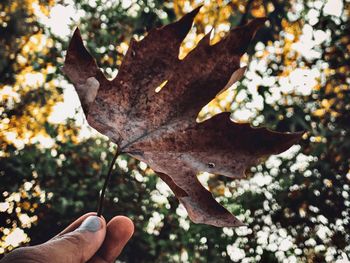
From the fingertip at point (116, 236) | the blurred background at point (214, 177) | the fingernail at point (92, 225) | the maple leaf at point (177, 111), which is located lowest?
the blurred background at point (214, 177)

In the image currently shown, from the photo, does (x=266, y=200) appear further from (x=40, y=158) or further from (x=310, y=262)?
(x=40, y=158)

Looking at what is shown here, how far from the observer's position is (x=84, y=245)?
1105mm

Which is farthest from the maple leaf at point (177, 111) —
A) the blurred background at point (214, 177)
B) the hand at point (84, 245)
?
the blurred background at point (214, 177)

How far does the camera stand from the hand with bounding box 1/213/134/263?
982 mm

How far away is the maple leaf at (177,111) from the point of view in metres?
0.79

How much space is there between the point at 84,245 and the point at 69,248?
52 millimetres

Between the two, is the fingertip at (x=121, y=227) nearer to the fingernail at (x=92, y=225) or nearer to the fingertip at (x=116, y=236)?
the fingertip at (x=116, y=236)

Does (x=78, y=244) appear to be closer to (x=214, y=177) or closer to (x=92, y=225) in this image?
(x=92, y=225)

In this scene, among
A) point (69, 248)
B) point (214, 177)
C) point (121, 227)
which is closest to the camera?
point (69, 248)

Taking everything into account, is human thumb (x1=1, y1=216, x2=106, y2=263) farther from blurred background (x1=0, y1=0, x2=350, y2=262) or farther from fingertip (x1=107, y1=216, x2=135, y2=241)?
blurred background (x1=0, y1=0, x2=350, y2=262)

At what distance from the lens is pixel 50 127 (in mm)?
3840

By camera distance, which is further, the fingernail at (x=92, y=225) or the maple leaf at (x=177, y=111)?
the fingernail at (x=92, y=225)

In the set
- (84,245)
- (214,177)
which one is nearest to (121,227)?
(84,245)

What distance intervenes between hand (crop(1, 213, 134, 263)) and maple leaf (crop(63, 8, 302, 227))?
1.25 feet
